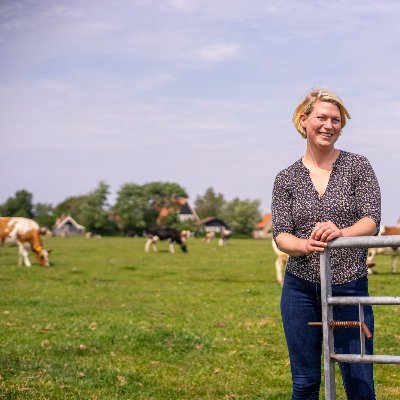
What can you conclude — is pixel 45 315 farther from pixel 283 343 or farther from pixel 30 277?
pixel 30 277

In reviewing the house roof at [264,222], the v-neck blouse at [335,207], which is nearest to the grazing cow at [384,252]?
the v-neck blouse at [335,207]

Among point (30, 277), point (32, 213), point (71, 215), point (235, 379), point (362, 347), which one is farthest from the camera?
point (32, 213)

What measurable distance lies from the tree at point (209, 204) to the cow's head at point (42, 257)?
156 metres

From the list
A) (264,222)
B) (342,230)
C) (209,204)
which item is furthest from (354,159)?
(209,204)

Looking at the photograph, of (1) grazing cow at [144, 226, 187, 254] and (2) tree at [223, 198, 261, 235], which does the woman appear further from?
(2) tree at [223, 198, 261, 235]

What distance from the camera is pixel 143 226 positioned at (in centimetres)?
13775

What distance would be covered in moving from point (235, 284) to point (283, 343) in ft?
36.9

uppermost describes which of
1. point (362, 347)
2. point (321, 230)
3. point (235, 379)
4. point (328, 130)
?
point (328, 130)

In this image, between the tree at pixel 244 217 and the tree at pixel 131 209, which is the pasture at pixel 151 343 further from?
the tree at pixel 244 217

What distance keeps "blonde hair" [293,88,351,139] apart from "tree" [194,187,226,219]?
182011mm

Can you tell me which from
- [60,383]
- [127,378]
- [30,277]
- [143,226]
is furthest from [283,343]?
[143,226]

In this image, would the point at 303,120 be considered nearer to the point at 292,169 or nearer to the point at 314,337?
the point at 292,169

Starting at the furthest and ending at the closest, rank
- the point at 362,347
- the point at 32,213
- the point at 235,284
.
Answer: the point at 32,213 → the point at 235,284 → the point at 362,347

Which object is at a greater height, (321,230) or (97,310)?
(321,230)
